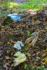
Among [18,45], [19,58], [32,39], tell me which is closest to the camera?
[19,58]

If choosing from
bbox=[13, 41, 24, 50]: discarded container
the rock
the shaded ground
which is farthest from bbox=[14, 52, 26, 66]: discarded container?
the rock

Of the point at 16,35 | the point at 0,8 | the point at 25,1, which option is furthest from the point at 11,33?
the point at 25,1

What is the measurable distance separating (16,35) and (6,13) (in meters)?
1.74

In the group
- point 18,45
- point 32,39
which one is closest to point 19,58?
point 18,45

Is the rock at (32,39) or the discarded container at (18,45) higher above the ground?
the rock at (32,39)

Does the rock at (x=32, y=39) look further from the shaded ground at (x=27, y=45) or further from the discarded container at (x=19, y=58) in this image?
the discarded container at (x=19, y=58)

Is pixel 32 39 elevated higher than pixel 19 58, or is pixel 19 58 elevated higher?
pixel 32 39

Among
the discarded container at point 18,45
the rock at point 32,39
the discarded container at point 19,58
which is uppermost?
the rock at point 32,39

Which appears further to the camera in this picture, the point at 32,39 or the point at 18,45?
the point at 32,39

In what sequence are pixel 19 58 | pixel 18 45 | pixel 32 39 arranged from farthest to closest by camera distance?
pixel 32 39, pixel 18 45, pixel 19 58

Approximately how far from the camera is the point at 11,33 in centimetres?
568

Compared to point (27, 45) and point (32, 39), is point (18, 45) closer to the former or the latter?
point (27, 45)

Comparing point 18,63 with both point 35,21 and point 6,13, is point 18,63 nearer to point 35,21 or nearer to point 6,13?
point 35,21

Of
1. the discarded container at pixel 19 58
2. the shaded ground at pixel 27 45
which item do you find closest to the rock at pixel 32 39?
the shaded ground at pixel 27 45
